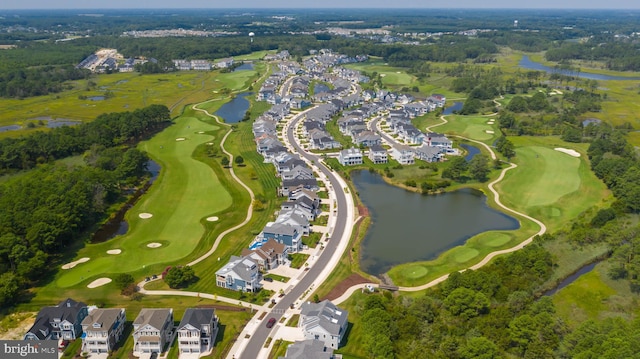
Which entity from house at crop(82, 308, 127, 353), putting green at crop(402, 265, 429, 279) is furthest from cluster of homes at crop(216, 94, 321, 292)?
putting green at crop(402, 265, 429, 279)

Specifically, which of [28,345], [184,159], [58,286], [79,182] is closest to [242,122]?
[184,159]

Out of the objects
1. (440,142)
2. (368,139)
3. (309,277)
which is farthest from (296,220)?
(440,142)

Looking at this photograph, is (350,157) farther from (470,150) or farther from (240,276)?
(240,276)

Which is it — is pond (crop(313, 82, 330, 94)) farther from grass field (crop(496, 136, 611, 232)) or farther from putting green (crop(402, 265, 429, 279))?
putting green (crop(402, 265, 429, 279))

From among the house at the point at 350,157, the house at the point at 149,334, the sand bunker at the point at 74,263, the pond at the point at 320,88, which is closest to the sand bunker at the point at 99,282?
the sand bunker at the point at 74,263

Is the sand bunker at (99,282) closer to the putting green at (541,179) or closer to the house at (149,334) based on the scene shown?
the house at (149,334)

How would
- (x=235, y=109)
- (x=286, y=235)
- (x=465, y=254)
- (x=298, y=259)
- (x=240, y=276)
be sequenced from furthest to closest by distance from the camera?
(x=235, y=109) → (x=465, y=254) → (x=286, y=235) → (x=298, y=259) → (x=240, y=276)
